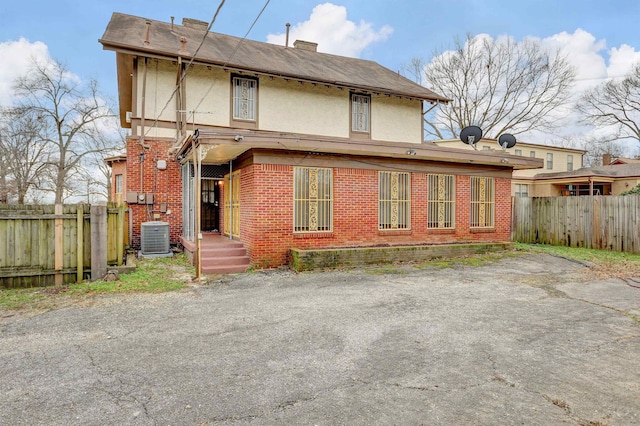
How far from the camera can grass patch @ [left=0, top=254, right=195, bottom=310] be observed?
19.5ft

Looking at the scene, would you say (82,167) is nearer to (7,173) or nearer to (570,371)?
(7,173)

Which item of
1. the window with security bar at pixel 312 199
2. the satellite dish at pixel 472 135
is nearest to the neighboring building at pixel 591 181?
the satellite dish at pixel 472 135

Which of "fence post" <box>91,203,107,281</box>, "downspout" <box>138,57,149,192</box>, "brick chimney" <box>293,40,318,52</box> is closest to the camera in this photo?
"fence post" <box>91,203,107,281</box>

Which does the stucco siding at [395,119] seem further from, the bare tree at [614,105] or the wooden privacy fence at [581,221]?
the bare tree at [614,105]

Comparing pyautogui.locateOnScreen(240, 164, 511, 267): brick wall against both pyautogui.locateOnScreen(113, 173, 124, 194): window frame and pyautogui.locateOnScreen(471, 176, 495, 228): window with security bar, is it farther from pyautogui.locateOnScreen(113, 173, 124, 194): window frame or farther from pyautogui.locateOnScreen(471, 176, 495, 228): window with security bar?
pyautogui.locateOnScreen(113, 173, 124, 194): window frame

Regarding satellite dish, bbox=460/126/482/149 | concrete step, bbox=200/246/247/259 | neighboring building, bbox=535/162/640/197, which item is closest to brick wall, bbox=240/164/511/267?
concrete step, bbox=200/246/247/259

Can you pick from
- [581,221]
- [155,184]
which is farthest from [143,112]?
[581,221]

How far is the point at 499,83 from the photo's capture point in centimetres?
2603

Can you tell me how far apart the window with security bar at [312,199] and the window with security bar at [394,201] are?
1605 millimetres

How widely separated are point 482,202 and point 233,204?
7.97 meters

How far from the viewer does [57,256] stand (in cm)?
700

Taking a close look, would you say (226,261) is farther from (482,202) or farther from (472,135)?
(472,135)

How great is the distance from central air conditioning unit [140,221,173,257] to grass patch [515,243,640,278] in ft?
36.0

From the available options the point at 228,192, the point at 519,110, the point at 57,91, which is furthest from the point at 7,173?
the point at 519,110
